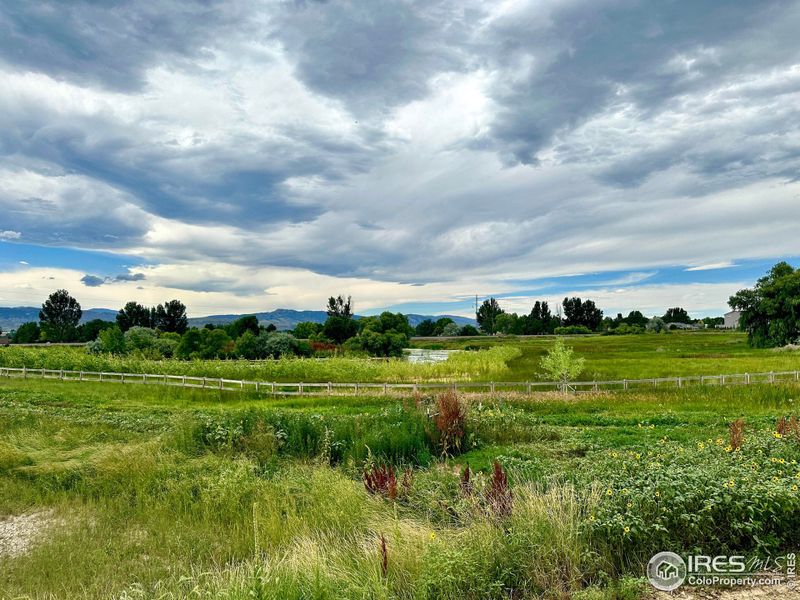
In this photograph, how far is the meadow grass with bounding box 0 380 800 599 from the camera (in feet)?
17.6

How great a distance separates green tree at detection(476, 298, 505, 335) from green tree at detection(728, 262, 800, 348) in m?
94.0

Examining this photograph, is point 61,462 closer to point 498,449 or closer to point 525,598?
point 498,449

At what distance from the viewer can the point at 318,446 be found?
12875 mm

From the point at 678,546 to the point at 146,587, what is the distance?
6247 mm

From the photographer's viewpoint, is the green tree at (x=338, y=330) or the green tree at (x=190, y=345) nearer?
the green tree at (x=190, y=345)

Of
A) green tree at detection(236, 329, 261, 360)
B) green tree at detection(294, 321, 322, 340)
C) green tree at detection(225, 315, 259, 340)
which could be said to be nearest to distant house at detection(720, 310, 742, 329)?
green tree at detection(294, 321, 322, 340)

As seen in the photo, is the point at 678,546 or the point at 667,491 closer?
the point at 678,546

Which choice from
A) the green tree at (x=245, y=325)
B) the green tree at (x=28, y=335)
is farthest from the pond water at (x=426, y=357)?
the green tree at (x=28, y=335)

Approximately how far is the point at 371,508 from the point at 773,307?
65.5 metres

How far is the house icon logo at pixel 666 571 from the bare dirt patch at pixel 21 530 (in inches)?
341

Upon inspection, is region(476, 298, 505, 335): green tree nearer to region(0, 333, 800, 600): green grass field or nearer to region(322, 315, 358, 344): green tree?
region(322, 315, 358, 344): green tree

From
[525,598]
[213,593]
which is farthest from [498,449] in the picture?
[213,593]

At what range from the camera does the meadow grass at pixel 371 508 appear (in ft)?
17.6

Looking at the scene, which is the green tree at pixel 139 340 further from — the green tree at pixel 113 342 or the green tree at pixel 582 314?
the green tree at pixel 582 314
